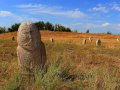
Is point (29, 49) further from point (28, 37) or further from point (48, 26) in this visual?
point (48, 26)

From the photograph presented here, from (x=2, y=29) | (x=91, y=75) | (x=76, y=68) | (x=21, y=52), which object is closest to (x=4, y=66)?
(x=21, y=52)

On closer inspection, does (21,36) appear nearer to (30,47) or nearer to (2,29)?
(30,47)

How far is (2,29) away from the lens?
65.9 m

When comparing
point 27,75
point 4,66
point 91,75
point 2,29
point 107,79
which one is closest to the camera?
point 107,79

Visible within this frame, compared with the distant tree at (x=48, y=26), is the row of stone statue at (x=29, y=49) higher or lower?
higher

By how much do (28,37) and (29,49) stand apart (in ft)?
1.17

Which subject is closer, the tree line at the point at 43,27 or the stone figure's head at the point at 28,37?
the stone figure's head at the point at 28,37

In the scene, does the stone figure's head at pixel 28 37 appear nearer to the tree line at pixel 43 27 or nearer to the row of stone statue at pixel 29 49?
the row of stone statue at pixel 29 49

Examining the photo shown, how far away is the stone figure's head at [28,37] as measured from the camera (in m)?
12.0

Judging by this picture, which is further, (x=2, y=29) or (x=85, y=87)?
(x=2, y=29)

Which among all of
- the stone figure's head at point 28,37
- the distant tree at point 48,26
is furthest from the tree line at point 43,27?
the stone figure's head at point 28,37

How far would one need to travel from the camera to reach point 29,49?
12.0 meters

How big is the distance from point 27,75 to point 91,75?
1.90 m

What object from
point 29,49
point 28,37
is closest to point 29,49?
point 29,49
